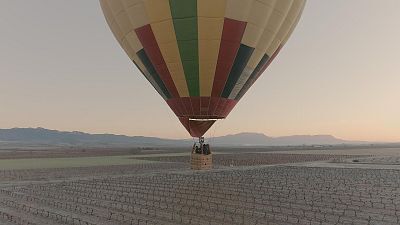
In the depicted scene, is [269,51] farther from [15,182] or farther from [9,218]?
[15,182]

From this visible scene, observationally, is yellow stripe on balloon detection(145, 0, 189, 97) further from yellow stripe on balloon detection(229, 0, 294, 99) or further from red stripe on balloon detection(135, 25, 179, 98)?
yellow stripe on balloon detection(229, 0, 294, 99)

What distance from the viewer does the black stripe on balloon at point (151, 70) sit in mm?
26062

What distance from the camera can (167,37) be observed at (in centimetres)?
2408

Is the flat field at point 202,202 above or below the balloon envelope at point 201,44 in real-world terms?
below

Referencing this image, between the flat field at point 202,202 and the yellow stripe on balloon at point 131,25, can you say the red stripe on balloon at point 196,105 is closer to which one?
the yellow stripe on balloon at point 131,25

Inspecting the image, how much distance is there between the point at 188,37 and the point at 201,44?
3.09 feet

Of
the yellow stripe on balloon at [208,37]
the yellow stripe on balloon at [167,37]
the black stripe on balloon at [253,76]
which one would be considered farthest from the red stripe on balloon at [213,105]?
the black stripe on balloon at [253,76]

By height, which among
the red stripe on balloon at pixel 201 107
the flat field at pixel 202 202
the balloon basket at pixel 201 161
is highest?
the red stripe on balloon at pixel 201 107

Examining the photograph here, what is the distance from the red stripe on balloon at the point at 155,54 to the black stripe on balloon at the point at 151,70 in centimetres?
32

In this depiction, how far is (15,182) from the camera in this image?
29203 millimetres

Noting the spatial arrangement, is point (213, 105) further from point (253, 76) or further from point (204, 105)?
point (253, 76)

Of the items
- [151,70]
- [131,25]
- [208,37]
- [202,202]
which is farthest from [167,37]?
[202,202]

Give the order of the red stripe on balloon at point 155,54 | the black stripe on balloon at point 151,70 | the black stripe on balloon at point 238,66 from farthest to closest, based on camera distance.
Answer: the black stripe on balloon at point 151,70 < the black stripe on balloon at point 238,66 < the red stripe on balloon at point 155,54

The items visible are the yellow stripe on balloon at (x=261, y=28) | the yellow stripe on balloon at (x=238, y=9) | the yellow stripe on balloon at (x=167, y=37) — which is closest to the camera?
the yellow stripe on balloon at (x=238, y=9)
